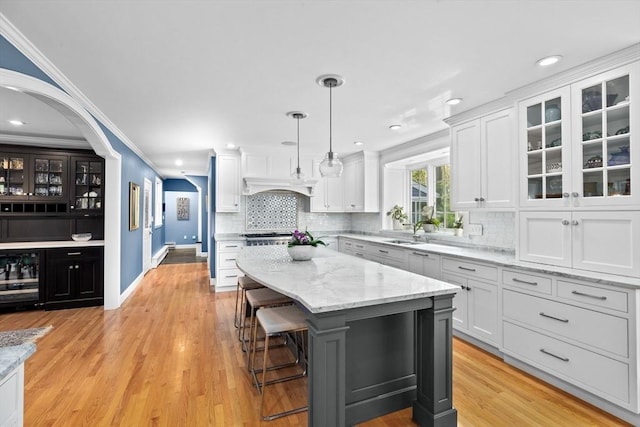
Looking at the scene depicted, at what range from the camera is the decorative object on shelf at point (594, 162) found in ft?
7.37

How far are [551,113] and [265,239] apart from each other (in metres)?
4.14

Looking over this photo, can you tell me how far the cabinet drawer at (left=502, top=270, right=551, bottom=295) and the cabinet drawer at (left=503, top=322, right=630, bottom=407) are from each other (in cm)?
36

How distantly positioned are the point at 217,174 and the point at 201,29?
367 centimetres

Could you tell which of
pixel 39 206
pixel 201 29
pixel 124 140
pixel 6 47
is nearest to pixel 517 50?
pixel 201 29

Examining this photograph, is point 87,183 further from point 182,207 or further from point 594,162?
point 182,207

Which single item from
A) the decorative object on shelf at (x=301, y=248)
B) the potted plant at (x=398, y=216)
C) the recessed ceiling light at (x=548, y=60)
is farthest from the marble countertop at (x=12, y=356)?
the potted plant at (x=398, y=216)

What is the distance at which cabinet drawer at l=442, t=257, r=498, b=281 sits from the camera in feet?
9.53

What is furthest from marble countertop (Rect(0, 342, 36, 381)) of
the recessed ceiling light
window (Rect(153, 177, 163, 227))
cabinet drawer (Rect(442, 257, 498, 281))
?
window (Rect(153, 177, 163, 227))

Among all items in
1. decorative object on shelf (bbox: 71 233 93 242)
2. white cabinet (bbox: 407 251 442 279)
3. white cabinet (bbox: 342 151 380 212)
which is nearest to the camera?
white cabinet (bbox: 407 251 442 279)

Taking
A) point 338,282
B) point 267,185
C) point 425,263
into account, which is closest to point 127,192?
point 267,185

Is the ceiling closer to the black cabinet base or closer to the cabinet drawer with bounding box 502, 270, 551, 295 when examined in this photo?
the cabinet drawer with bounding box 502, 270, 551, 295

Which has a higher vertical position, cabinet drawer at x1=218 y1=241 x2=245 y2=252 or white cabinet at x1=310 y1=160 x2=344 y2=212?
white cabinet at x1=310 y1=160 x2=344 y2=212

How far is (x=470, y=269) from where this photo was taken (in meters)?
3.13

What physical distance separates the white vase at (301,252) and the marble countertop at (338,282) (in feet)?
0.19
